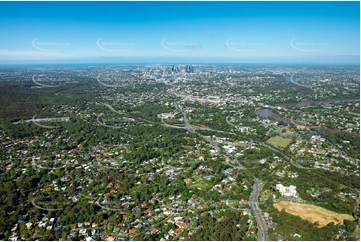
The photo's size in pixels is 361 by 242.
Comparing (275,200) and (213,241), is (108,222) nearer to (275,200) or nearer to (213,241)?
(213,241)

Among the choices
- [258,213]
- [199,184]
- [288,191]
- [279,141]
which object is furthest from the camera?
[279,141]

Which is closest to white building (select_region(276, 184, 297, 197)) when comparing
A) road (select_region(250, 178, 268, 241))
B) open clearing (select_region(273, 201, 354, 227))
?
open clearing (select_region(273, 201, 354, 227))

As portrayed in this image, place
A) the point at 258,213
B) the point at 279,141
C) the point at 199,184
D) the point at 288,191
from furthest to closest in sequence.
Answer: the point at 279,141
the point at 199,184
the point at 288,191
the point at 258,213

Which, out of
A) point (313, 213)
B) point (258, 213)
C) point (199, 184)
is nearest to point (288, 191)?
point (313, 213)

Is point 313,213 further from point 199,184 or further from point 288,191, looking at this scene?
point 199,184

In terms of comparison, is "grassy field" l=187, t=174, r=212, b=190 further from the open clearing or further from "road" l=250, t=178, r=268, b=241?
the open clearing

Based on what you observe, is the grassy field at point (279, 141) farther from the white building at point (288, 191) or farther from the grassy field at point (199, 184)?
the grassy field at point (199, 184)
